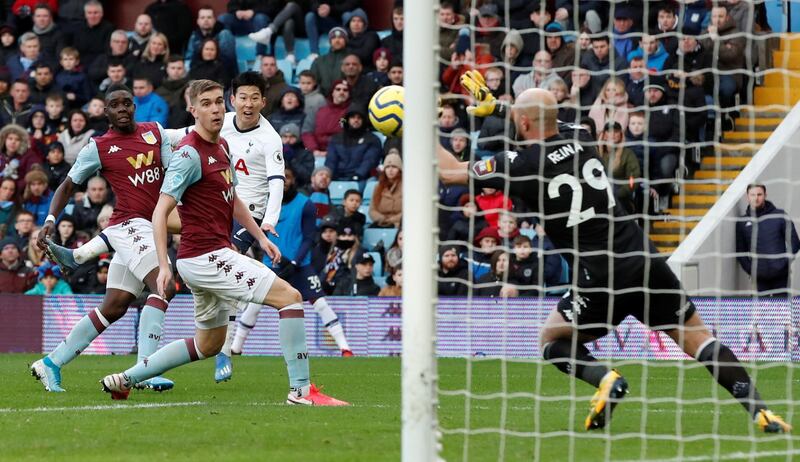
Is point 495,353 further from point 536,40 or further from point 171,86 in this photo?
point 171,86

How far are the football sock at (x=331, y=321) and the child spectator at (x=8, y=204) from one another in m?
5.62

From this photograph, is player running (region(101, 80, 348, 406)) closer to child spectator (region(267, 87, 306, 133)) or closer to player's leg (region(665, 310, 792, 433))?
player's leg (region(665, 310, 792, 433))

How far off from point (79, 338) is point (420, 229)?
5547 millimetres

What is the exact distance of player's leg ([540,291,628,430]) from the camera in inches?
336

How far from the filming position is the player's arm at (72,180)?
36.6 feet

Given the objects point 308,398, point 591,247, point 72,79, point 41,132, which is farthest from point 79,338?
point 72,79

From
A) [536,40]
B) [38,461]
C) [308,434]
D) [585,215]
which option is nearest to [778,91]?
[536,40]

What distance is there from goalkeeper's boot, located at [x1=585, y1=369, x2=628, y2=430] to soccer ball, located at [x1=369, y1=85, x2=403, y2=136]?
224cm

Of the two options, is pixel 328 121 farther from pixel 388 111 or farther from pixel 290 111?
pixel 388 111

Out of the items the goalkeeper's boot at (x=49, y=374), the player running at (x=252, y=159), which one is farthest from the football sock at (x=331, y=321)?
the goalkeeper's boot at (x=49, y=374)

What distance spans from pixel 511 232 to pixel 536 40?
3.28 meters

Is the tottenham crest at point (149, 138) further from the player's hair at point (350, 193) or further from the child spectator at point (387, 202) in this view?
the child spectator at point (387, 202)

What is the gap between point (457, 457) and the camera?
723cm

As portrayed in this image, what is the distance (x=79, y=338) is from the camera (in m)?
11.2
